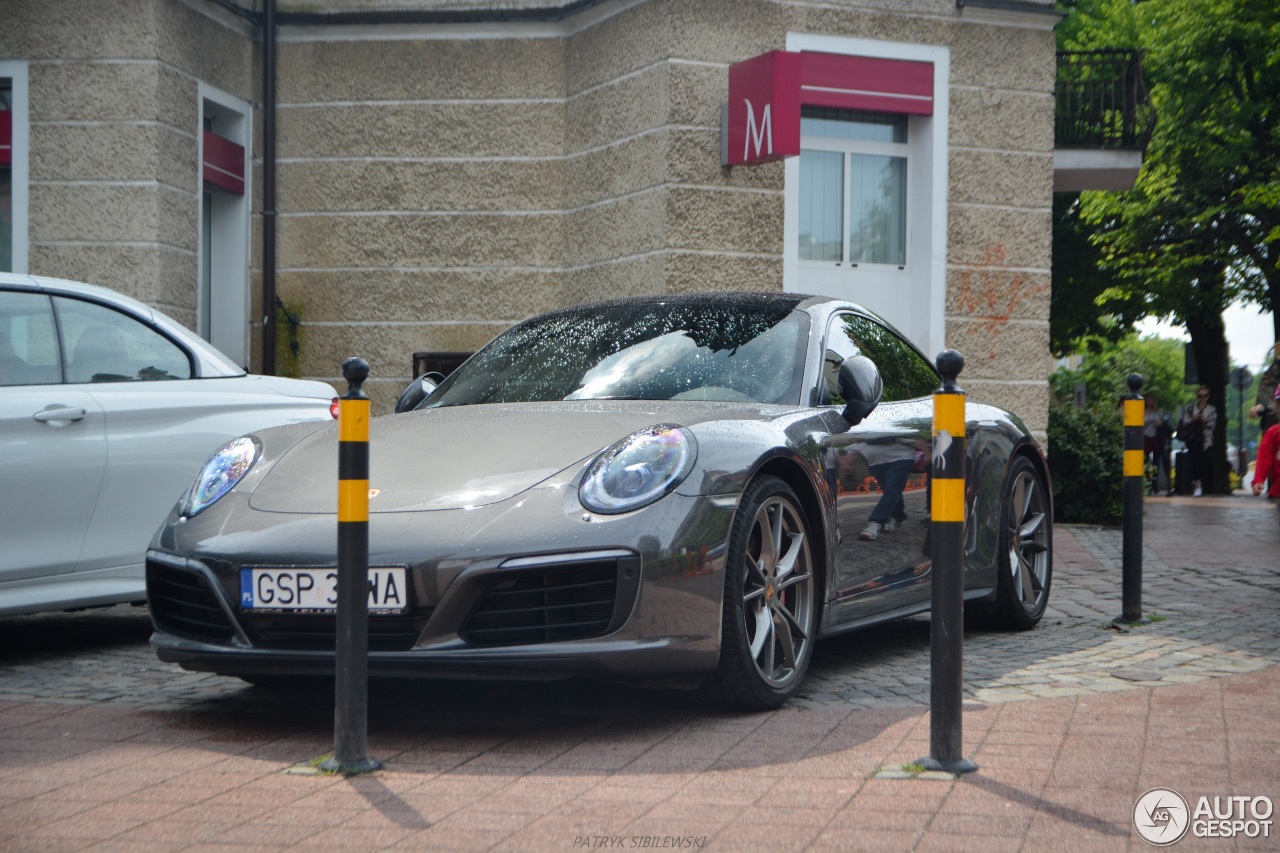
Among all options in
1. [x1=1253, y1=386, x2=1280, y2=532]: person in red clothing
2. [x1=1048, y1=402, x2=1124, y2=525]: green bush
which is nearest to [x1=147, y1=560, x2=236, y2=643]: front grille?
[x1=1253, y1=386, x2=1280, y2=532]: person in red clothing

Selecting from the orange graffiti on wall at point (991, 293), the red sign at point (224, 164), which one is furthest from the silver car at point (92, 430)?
the orange graffiti on wall at point (991, 293)

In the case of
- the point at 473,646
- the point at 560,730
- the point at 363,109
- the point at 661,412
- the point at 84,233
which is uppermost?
the point at 363,109

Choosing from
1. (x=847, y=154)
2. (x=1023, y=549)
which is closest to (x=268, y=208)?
(x=847, y=154)

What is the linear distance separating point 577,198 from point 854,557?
32.0 ft

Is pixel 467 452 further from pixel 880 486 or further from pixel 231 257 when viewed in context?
pixel 231 257

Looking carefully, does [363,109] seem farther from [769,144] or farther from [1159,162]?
[1159,162]

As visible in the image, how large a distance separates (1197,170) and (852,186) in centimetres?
1435

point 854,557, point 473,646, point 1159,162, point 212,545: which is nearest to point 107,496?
point 212,545

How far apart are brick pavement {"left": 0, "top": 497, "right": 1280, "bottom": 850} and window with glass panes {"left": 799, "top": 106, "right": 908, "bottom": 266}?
8.73m

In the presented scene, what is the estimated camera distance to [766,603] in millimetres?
4707

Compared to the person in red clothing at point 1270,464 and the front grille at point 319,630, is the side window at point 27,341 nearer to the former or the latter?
the front grille at point 319,630

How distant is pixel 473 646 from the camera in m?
4.18

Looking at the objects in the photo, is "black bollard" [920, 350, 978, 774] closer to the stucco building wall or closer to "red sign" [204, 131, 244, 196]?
the stucco building wall

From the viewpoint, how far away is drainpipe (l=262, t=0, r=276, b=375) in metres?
14.8
